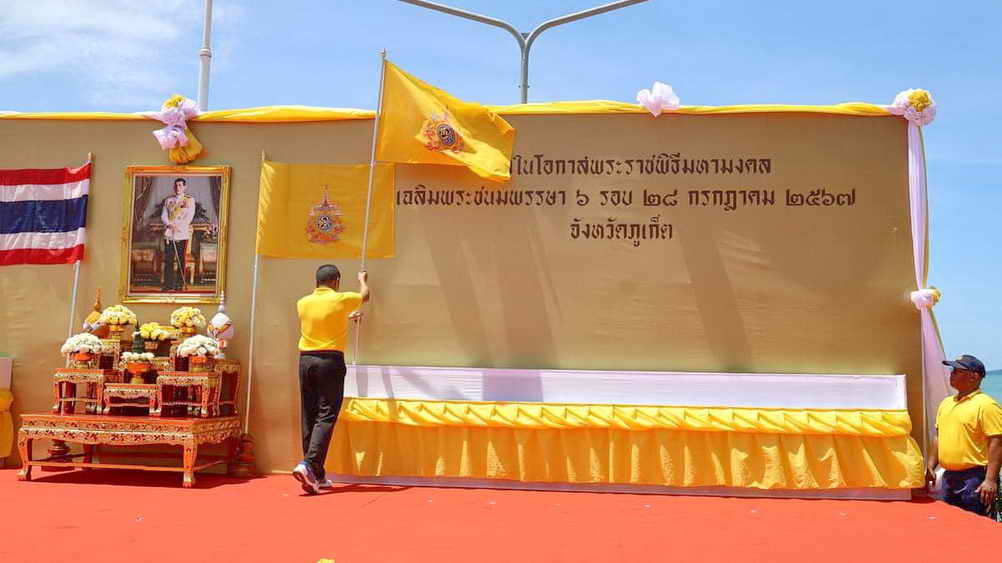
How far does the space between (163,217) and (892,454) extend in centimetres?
635

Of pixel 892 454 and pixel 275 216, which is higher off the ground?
pixel 275 216

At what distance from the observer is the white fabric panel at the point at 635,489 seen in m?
6.43

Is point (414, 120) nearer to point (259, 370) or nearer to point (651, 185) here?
point (651, 185)

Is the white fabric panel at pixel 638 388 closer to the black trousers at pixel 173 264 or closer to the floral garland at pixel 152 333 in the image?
the floral garland at pixel 152 333

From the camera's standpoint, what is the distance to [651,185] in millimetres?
7066

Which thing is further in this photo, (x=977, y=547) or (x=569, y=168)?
(x=569, y=168)

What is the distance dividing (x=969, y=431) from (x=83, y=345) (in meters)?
6.75

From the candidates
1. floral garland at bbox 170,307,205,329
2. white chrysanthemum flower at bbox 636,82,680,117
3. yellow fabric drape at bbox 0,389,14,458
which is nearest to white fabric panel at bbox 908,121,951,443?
white chrysanthemum flower at bbox 636,82,680,117

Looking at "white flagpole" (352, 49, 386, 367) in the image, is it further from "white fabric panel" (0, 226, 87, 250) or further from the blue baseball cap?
the blue baseball cap

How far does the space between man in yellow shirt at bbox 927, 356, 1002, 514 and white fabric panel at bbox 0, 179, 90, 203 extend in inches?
289

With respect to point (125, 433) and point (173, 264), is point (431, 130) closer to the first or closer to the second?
point (173, 264)

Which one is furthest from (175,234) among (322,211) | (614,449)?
(614,449)

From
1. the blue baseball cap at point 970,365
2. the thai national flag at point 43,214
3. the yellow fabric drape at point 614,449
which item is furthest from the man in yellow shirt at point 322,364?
the blue baseball cap at point 970,365

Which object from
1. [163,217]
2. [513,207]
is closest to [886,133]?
[513,207]
